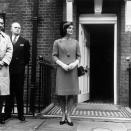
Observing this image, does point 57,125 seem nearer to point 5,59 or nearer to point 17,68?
point 17,68

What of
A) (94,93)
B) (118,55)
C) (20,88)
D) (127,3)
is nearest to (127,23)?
(127,3)

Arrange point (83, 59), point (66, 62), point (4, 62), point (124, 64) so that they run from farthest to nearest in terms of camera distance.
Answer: point (83, 59) → point (124, 64) → point (66, 62) → point (4, 62)

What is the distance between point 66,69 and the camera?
5.89 m

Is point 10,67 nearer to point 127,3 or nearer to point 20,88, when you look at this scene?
point 20,88

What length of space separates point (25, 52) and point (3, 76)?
0.81 metres

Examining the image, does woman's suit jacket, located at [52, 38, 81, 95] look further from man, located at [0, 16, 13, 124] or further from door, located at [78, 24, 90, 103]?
door, located at [78, 24, 90, 103]

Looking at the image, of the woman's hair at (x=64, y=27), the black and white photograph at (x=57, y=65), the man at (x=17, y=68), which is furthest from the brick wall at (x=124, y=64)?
the man at (x=17, y=68)

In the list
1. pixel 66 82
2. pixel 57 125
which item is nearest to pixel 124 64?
pixel 66 82

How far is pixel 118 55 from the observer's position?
8.77m

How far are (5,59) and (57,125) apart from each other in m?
1.53

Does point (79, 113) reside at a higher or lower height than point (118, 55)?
lower

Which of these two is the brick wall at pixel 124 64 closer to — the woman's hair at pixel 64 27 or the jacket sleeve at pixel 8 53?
the woman's hair at pixel 64 27

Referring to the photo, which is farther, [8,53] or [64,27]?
[64,27]

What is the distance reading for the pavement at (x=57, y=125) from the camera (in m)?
5.71
